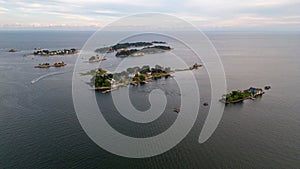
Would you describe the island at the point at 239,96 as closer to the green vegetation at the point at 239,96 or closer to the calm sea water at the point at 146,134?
the green vegetation at the point at 239,96

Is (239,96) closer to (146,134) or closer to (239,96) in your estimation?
(239,96)

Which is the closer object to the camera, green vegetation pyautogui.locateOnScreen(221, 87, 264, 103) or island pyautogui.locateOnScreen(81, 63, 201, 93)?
green vegetation pyautogui.locateOnScreen(221, 87, 264, 103)

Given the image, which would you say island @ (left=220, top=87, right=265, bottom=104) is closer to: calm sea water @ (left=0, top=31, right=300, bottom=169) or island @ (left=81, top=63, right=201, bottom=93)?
calm sea water @ (left=0, top=31, right=300, bottom=169)

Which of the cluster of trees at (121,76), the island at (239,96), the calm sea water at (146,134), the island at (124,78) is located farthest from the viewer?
the cluster of trees at (121,76)

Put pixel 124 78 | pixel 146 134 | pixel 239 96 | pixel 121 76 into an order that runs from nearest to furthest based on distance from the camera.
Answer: pixel 146 134, pixel 239 96, pixel 124 78, pixel 121 76

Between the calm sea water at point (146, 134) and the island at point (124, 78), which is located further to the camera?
the island at point (124, 78)

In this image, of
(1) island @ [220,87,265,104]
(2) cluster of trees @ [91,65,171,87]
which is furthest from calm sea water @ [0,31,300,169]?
(2) cluster of trees @ [91,65,171,87]

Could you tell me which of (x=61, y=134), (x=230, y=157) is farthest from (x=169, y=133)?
(x=61, y=134)

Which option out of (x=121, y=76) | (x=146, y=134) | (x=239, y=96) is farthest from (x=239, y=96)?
(x=121, y=76)

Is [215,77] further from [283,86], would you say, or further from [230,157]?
[230,157]

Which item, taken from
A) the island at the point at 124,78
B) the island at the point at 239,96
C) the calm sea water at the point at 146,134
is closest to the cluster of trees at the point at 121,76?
the island at the point at 124,78

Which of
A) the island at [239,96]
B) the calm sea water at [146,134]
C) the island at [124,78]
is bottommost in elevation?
the calm sea water at [146,134]

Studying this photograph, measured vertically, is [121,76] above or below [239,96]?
above

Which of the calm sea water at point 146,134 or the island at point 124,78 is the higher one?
the island at point 124,78
